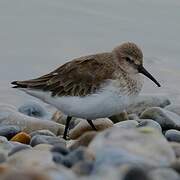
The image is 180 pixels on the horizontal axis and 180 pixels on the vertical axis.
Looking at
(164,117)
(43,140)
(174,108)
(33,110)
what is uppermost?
(43,140)

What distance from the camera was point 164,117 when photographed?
27.3ft

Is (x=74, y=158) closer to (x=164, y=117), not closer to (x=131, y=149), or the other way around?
(x=131, y=149)

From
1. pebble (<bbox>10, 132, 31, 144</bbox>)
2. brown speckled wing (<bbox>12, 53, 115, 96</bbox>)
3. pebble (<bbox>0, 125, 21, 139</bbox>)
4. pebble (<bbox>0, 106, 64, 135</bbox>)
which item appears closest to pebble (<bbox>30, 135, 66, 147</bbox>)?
pebble (<bbox>10, 132, 31, 144</bbox>)

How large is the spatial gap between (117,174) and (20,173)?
557 mm

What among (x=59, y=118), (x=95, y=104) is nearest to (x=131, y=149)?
(x=95, y=104)

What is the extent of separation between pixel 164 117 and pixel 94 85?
1.42 m

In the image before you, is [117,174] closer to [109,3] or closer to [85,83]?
[85,83]

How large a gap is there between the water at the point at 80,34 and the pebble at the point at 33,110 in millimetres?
707

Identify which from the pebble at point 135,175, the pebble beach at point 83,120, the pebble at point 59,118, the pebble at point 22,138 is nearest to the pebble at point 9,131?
the pebble beach at point 83,120

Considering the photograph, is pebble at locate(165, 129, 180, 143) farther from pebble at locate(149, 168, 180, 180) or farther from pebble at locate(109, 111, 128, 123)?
pebble at locate(149, 168, 180, 180)

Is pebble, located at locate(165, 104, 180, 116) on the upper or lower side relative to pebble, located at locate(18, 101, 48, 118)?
upper

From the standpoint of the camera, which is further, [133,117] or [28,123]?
[133,117]

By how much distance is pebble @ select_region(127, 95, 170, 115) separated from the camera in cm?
944

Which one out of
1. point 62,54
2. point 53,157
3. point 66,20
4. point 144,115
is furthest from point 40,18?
point 53,157
